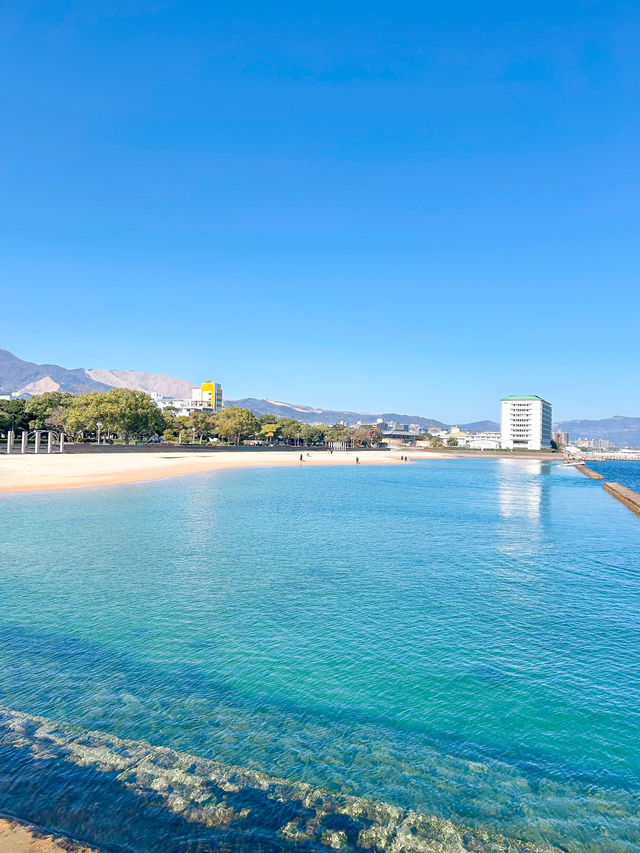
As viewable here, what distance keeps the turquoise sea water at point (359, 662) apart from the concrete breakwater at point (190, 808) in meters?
0.15

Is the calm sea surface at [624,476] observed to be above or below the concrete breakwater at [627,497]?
below

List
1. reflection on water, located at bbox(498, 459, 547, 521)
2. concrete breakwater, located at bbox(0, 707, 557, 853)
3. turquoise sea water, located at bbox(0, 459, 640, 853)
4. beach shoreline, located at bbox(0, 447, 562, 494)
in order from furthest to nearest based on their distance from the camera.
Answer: beach shoreline, located at bbox(0, 447, 562, 494) < reflection on water, located at bbox(498, 459, 547, 521) < turquoise sea water, located at bbox(0, 459, 640, 853) < concrete breakwater, located at bbox(0, 707, 557, 853)

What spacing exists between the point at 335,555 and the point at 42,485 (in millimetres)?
34758

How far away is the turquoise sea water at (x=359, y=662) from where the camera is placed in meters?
8.42

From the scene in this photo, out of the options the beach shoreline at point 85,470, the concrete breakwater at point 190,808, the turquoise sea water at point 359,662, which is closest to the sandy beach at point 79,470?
the beach shoreline at point 85,470

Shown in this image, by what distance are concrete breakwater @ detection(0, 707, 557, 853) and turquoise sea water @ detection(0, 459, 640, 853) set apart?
0.15 m

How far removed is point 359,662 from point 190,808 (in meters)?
6.25

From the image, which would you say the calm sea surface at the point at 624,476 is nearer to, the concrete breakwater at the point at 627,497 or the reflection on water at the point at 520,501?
the concrete breakwater at the point at 627,497

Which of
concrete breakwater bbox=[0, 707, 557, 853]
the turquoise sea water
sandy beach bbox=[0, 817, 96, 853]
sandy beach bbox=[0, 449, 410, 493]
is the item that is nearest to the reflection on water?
the turquoise sea water

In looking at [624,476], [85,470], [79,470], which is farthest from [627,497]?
[624,476]

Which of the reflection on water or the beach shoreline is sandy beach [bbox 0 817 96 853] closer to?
the reflection on water

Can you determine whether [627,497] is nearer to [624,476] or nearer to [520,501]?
[520,501]

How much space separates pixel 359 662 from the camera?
510 inches

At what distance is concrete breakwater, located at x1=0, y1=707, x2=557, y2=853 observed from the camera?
267 inches
